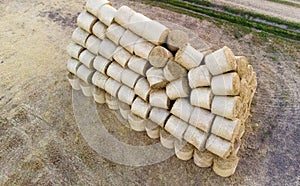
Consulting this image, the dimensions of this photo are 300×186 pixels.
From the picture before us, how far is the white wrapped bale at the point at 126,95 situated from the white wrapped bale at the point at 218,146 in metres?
2.52

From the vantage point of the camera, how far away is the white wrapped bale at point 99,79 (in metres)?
11.1

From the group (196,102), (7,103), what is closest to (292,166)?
(196,102)

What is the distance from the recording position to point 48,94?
12180mm

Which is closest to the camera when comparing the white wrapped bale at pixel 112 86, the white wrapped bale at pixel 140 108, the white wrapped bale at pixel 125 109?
the white wrapped bale at pixel 140 108

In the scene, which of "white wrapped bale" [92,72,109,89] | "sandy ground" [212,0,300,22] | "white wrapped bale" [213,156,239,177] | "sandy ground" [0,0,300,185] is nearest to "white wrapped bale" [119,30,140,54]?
"white wrapped bale" [92,72,109,89]

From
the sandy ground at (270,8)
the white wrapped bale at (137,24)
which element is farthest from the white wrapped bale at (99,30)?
the sandy ground at (270,8)

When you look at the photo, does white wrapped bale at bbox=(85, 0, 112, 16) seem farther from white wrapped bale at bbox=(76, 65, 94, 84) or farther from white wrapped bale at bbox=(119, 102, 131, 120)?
white wrapped bale at bbox=(119, 102, 131, 120)

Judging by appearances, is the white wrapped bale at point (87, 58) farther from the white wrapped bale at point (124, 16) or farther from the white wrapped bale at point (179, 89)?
the white wrapped bale at point (179, 89)

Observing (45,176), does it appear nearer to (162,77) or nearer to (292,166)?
(162,77)

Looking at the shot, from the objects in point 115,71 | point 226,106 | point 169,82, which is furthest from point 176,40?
point 226,106

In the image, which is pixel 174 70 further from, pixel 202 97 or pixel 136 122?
pixel 136 122

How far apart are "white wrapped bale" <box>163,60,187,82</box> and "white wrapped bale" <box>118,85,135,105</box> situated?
53.4 inches

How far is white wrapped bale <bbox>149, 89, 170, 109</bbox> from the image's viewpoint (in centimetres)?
1002

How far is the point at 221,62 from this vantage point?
29.9 feet
